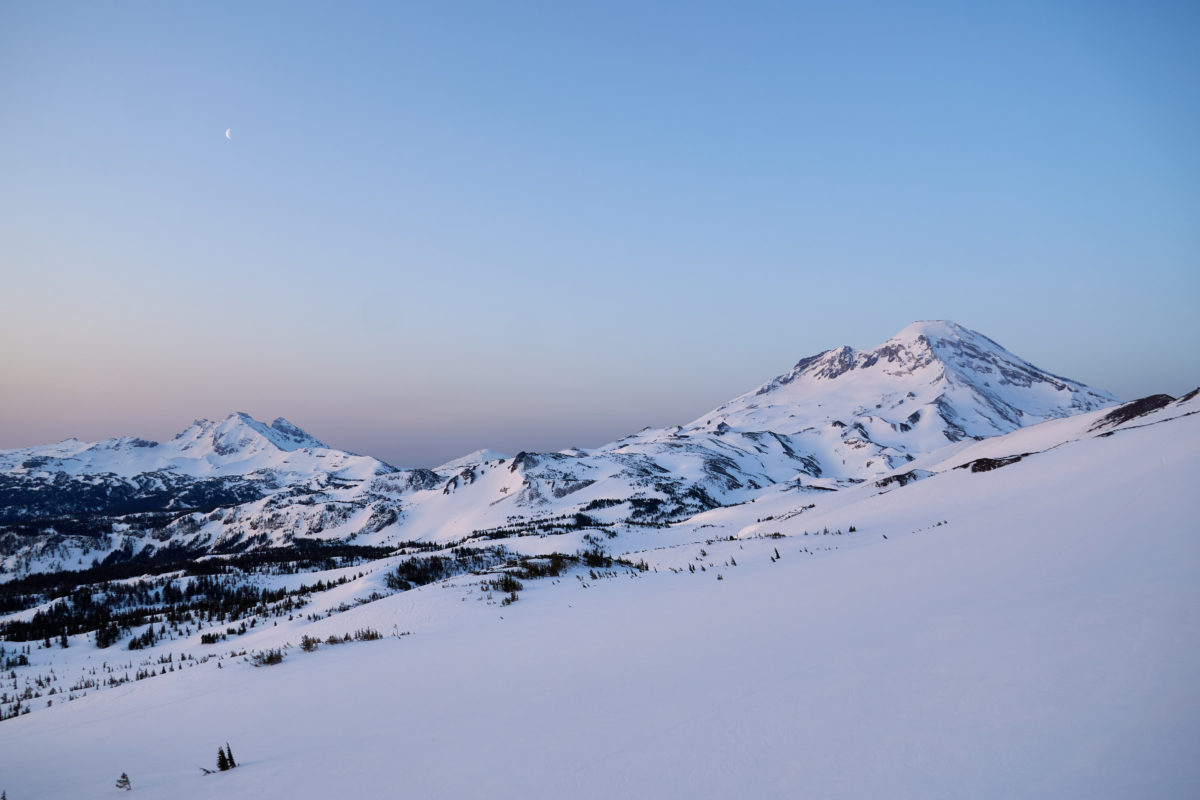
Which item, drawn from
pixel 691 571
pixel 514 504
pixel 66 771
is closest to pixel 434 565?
pixel 691 571

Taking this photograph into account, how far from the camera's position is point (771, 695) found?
11.6ft

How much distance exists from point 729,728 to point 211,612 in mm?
25755

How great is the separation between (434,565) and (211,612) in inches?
358

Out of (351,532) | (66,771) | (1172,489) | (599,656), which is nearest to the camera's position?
(66,771)

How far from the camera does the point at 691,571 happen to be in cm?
1204

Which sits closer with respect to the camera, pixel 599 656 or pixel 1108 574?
pixel 1108 574

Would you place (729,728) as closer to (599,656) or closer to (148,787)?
(599,656)

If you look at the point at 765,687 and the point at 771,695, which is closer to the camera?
the point at 771,695

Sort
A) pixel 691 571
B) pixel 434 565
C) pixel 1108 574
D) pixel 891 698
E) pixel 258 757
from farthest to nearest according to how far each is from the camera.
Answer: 1. pixel 434 565
2. pixel 691 571
3. pixel 1108 574
4. pixel 258 757
5. pixel 891 698

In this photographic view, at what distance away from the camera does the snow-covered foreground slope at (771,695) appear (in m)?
2.50

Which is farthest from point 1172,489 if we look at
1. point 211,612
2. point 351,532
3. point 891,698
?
point 351,532

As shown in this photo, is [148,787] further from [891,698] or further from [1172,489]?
[1172,489]

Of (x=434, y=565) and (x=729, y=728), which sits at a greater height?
(x=729, y=728)

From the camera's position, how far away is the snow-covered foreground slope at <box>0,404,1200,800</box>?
2.50 meters
